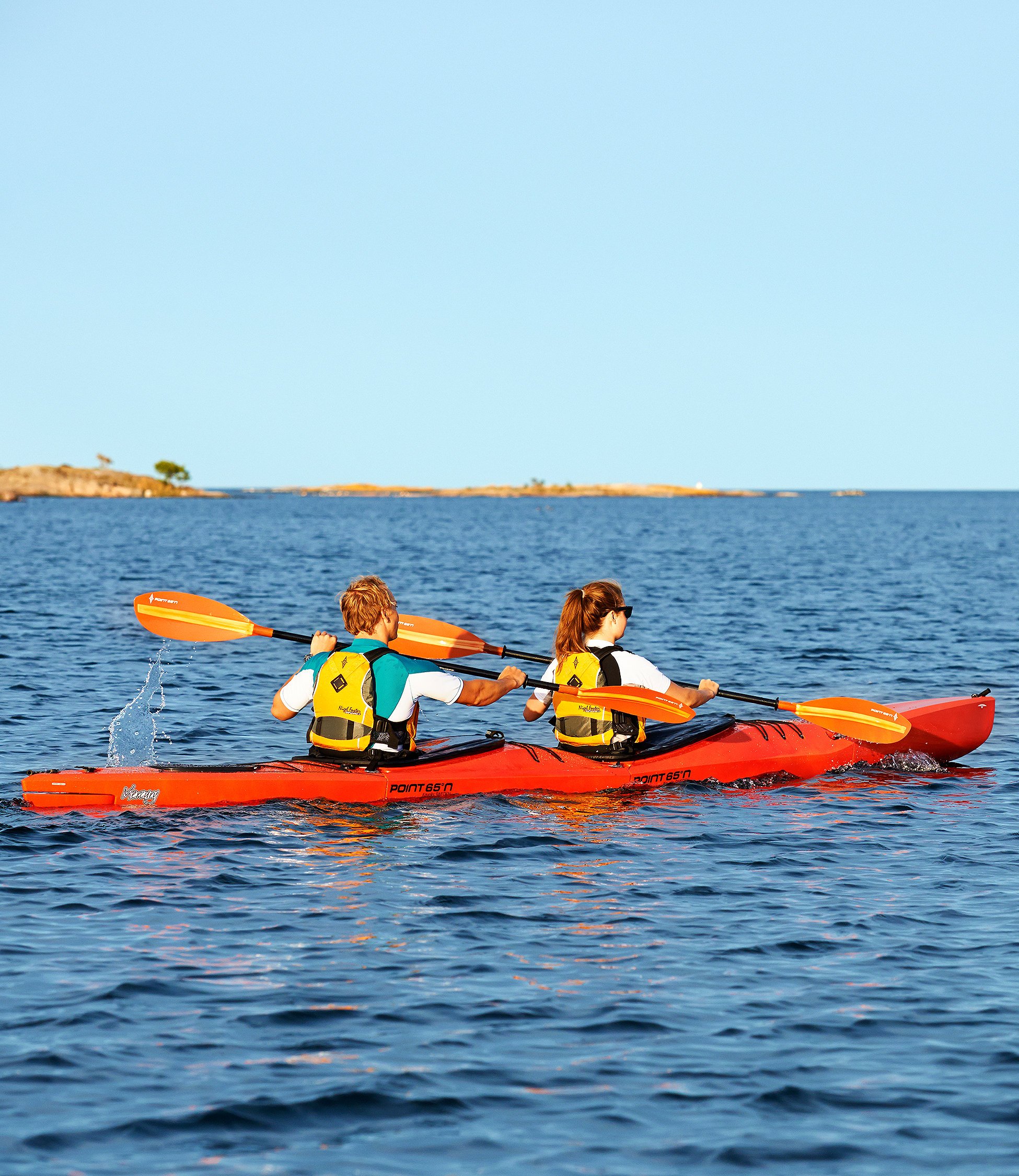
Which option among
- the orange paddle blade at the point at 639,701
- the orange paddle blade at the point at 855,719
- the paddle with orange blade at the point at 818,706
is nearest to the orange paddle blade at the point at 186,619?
the paddle with orange blade at the point at 818,706

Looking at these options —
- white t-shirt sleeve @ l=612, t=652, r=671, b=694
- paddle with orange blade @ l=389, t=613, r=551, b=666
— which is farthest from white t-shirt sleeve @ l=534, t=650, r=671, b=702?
paddle with orange blade @ l=389, t=613, r=551, b=666

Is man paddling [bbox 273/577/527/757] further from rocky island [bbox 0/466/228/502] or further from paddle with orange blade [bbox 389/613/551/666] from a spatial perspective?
rocky island [bbox 0/466/228/502]

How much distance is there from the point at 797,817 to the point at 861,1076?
15.2 ft

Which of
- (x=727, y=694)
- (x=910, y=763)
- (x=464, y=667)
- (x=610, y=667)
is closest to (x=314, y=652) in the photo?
(x=464, y=667)

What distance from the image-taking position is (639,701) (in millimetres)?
10047

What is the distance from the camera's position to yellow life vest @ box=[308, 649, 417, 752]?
9.16 metres

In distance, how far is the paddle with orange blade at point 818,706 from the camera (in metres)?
11.2

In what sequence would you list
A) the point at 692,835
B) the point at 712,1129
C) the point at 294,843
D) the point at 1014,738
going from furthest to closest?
the point at 1014,738
the point at 692,835
the point at 294,843
the point at 712,1129

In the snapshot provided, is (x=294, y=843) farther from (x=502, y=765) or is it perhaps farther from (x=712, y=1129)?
(x=712, y=1129)

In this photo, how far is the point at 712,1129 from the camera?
486cm

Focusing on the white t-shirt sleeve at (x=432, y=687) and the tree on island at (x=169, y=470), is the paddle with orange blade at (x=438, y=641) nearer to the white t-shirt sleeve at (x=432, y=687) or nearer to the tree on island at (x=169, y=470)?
the white t-shirt sleeve at (x=432, y=687)

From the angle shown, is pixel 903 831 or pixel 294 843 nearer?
pixel 294 843

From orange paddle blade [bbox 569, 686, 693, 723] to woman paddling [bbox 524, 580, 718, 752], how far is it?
0.06 metres

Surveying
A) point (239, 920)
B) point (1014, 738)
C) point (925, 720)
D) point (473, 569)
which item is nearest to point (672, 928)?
point (239, 920)
